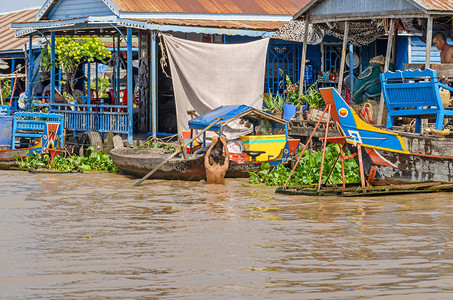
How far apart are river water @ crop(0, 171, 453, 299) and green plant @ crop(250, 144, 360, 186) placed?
94 centimetres

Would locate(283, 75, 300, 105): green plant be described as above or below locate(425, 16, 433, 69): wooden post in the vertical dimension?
below

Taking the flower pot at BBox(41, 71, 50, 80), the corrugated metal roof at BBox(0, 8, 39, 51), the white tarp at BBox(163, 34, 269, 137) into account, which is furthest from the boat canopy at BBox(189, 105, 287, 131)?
the corrugated metal roof at BBox(0, 8, 39, 51)

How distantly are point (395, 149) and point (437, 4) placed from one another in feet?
12.5

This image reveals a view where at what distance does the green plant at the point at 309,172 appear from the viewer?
40.7 ft

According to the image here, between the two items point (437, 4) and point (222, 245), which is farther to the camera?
point (437, 4)

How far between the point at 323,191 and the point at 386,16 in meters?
4.91

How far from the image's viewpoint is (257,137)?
13414mm

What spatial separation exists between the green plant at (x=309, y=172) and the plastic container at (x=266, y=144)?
0.88 ft

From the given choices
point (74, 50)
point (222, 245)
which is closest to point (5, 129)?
point (74, 50)

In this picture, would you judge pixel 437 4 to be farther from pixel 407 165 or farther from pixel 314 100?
pixel 407 165

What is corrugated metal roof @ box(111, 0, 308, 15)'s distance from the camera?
16625mm

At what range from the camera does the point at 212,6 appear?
1798 centimetres

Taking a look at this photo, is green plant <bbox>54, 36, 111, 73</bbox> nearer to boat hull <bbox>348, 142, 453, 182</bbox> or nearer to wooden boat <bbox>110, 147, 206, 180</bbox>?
wooden boat <bbox>110, 147, 206, 180</bbox>

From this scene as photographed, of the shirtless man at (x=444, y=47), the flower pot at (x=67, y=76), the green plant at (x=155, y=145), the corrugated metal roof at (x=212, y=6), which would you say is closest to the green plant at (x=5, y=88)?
the flower pot at (x=67, y=76)
